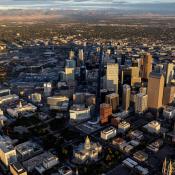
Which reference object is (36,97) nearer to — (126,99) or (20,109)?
(20,109)

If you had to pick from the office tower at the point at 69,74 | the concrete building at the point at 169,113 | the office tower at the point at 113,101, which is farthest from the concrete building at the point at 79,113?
the office tower at the point at 69,74

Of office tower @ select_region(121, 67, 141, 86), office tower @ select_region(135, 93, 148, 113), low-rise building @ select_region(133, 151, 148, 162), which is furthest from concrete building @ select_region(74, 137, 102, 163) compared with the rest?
office tower @ select_region(121, 67, 141, 86)

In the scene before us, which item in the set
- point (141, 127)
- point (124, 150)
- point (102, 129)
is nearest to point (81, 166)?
point (124, 150)

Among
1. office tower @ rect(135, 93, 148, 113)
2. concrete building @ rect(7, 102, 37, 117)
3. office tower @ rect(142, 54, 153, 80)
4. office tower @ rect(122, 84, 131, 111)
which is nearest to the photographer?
office tower @ rect(135, 93, 148, 113)

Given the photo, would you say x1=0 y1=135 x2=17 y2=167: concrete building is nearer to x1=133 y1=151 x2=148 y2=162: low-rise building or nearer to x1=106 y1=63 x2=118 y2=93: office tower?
x1=133 y1=151 x2=148 y2=162: low-rise building

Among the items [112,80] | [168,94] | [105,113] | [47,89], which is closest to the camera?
[105,113]

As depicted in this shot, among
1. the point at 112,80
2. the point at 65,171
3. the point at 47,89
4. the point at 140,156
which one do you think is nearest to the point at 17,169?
the point at 65,171

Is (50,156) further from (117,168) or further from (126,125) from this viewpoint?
(126,125)
